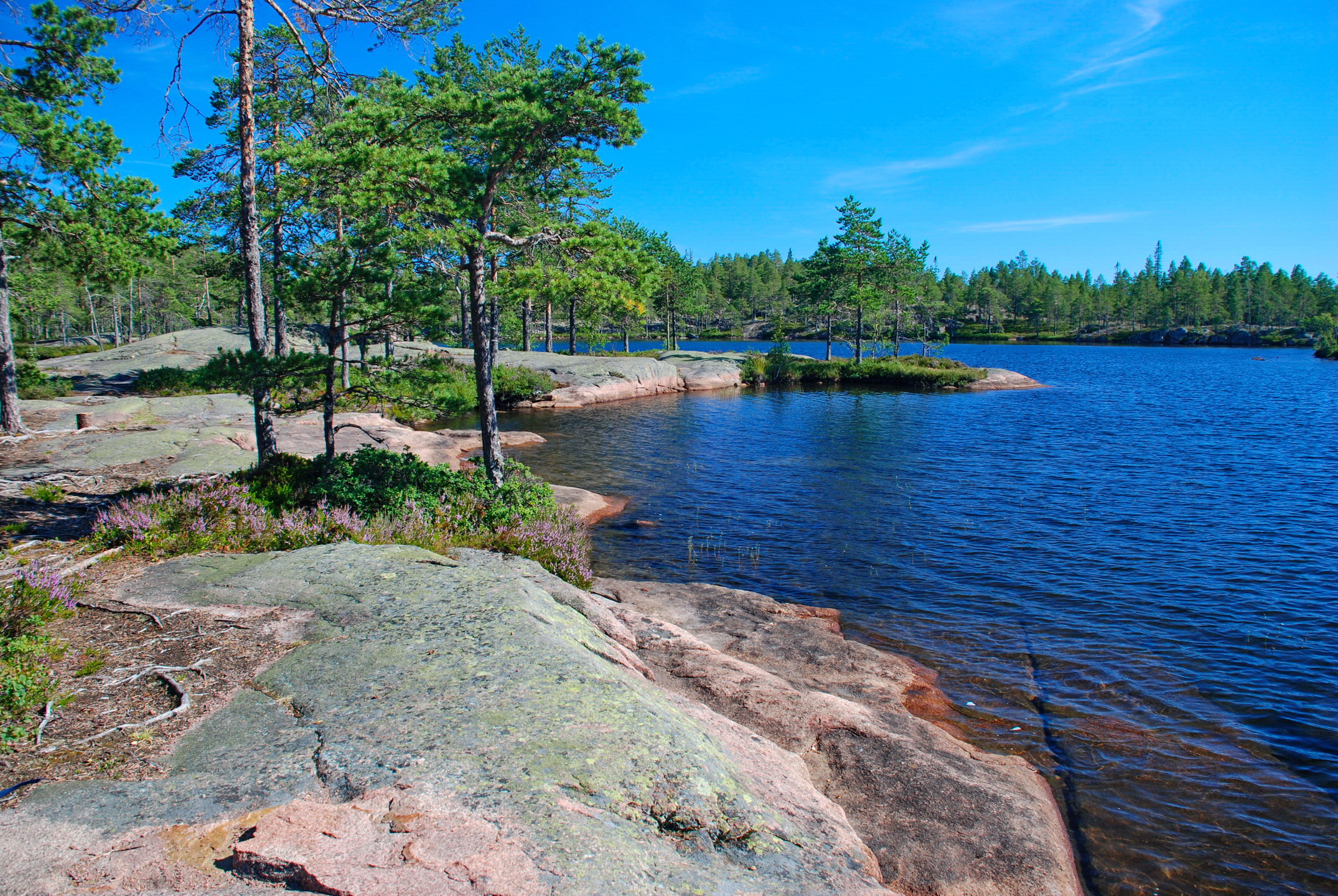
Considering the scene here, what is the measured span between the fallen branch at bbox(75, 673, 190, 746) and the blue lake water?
8.31 meters

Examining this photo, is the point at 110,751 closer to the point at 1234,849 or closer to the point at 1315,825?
the point at 1234,849

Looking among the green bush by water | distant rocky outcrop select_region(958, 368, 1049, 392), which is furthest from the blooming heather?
distant rocky outcrop select_region(958, 368, 1049, 392)

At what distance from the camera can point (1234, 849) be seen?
23.5 ft

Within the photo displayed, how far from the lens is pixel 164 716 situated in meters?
5.61

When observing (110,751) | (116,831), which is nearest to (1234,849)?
(116,831)

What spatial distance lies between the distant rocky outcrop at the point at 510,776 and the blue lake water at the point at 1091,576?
1477 millimetres

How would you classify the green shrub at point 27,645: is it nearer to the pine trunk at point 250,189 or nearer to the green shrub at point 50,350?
the pine trunk at point 250,189

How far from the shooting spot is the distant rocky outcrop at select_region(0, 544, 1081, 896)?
407 centimetres

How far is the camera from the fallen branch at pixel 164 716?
5.27 metres

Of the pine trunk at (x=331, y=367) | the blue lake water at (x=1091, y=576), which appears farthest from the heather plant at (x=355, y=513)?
the blue lake water at (x=1091, y=576)

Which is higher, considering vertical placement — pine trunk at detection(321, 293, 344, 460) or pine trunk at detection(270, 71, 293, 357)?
pine trunk at detection(270, 71, 293, 357)

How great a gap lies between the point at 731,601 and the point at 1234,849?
7.59 m

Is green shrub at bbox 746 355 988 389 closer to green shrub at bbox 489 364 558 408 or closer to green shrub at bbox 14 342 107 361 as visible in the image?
green shrub at bbox 489 364 558 408

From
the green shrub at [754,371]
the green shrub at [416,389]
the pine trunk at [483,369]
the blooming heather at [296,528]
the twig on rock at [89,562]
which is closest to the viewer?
the twig on rock at [89,562]
